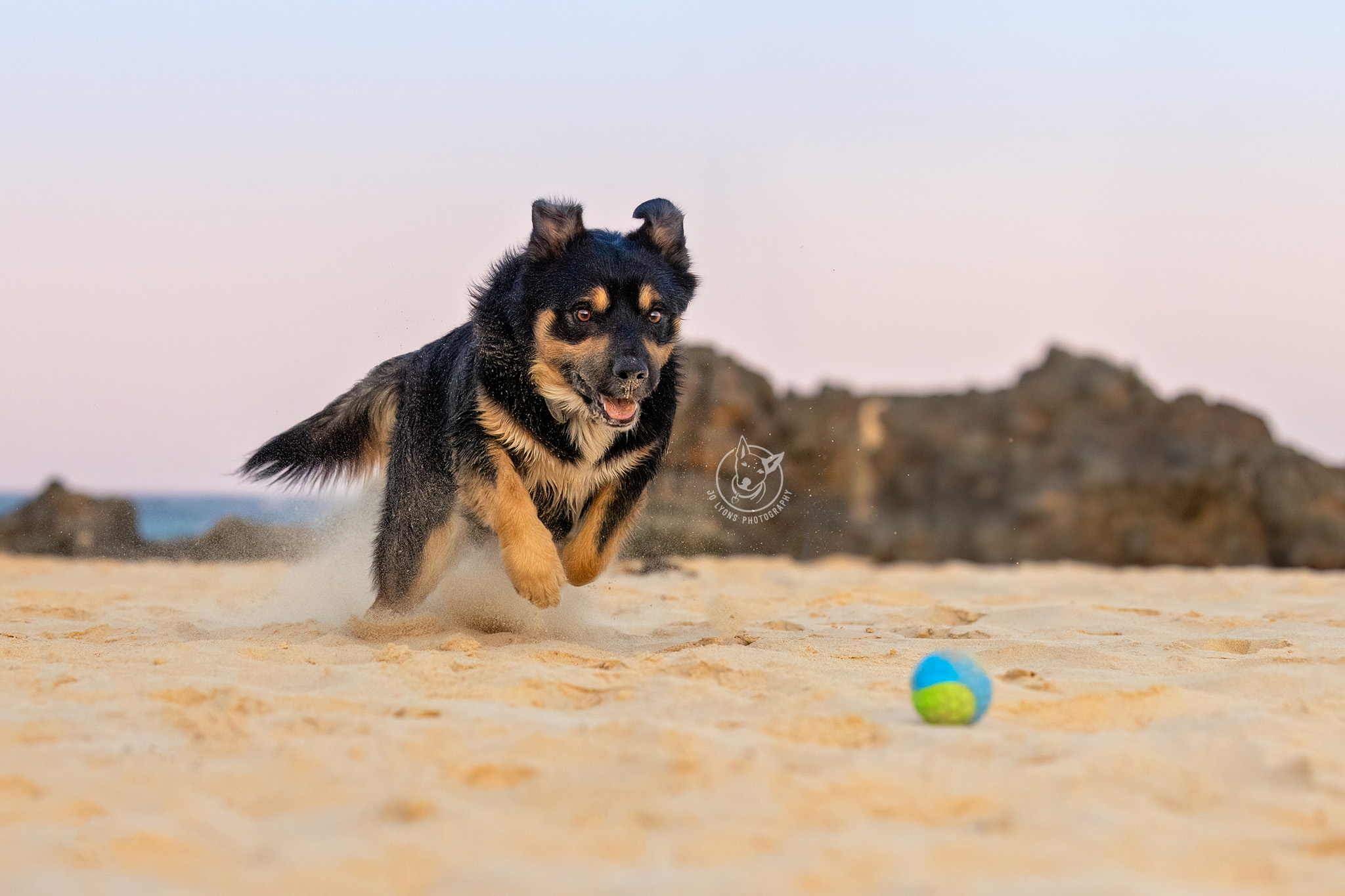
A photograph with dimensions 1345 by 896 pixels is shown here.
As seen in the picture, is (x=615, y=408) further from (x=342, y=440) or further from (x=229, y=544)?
(x=229, y=544)

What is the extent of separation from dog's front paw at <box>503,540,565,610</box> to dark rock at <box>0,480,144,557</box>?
12096 millimetres

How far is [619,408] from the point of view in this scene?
4785mm

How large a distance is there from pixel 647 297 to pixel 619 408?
0.57 m

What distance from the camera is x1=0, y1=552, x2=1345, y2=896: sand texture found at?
1.91 m

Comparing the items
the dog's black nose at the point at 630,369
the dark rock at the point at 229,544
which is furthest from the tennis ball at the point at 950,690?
the dark rock at the point at 229,544

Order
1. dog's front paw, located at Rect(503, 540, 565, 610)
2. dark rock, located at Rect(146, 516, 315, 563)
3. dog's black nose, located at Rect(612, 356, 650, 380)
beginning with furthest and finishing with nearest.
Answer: dark rock, located at Rect(146, 516, 315, 563) < dog's front paw, located at Rect(503, 540, 565, 610) < dog's black nose, located at Rect(612, 356, 650, 380)

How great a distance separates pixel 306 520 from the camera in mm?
7145

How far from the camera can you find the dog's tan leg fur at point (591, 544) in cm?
528

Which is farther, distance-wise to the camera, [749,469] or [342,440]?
[749,469]

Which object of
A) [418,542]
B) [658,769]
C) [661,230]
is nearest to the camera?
[658,769]

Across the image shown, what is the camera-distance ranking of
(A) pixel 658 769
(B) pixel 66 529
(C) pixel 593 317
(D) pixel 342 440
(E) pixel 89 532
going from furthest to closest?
1. (E) pixel 89 532
2. (B) pixel 66 529
3. (D) pixel 342 440
4. (C) pixel 593 317
5. (A) pixel 658 769

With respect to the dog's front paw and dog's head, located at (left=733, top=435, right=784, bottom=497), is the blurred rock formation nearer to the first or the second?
Result: dog's head, located at (left=733, top=435, right=784, bottom=497)

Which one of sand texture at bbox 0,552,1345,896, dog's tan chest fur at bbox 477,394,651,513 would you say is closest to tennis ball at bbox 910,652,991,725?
sand texture at bbox 0,552,1345,896

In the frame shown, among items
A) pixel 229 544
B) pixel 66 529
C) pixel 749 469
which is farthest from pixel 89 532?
pixel 749 469
